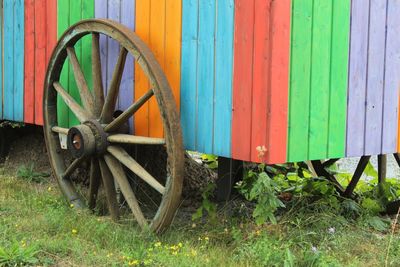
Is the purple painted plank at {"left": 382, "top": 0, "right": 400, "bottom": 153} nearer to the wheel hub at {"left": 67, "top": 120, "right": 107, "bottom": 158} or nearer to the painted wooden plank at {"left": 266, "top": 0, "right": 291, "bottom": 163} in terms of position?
the painted wooden plank at {"left": 266, "top": 0, "right": 291, "bottom": 163}

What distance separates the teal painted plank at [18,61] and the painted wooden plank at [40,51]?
1.01 ft

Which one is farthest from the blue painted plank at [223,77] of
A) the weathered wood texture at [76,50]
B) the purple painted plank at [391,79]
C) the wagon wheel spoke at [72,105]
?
→ the weathered wood texture at [76,50]

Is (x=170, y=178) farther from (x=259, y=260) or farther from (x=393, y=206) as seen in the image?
(x=393, y=206)

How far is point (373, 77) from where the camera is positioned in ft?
15.6

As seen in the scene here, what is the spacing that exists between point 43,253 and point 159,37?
1.85 m

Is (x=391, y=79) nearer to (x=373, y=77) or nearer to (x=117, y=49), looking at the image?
(x=373, y=77)

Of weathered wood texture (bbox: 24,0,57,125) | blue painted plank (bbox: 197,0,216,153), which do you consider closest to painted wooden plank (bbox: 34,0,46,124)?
weathered wood texture (bbox: 24,0,57,125)

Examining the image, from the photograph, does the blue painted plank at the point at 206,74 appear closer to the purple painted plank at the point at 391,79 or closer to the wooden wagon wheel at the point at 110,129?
the wooden wagon wheel at the point at 110,129

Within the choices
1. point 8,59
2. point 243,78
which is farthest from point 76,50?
point 243,78

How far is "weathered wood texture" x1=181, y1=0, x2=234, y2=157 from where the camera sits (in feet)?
14.4

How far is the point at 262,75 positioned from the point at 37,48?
10.4 feet

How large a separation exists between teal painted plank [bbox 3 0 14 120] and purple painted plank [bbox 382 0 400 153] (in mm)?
3977

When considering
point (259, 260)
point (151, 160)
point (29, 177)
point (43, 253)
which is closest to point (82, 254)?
point (43, 253)

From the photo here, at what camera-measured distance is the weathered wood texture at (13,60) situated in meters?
6.77
